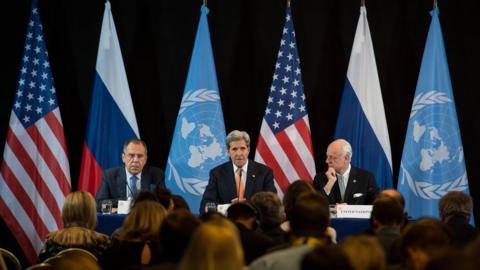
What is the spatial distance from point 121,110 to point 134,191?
1.35m

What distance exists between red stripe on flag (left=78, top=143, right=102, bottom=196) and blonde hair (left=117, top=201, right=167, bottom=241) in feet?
14.3

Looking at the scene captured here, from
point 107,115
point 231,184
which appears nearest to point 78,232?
point 231,184

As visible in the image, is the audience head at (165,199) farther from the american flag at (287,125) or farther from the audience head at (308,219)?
the american flag at (287,125)

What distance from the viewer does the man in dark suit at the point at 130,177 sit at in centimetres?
776

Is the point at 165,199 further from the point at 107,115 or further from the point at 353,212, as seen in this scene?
the point at 107,115

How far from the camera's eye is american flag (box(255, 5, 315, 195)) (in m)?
8.66

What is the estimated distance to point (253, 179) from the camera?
779 cm

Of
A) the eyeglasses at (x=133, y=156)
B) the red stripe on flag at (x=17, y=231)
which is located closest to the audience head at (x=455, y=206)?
the eyeglasses at (x=133, y=156)

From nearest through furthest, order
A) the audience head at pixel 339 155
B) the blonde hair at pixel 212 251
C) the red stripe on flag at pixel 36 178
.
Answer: the blonde hair at pixel 212 251 < the audience head at pixel 339 155 < the red stripe on flag at pixel 36 178

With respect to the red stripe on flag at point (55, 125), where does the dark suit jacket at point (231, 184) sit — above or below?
below

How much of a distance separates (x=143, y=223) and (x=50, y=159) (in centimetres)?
462

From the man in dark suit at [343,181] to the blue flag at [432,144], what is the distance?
1.00m

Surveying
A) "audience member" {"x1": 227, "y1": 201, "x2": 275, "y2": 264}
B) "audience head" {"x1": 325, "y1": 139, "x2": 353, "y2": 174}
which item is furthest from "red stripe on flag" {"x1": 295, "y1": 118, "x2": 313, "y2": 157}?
"audience member" {"x1": 227, "y1": 201, "x2": 275, "y2": 264}

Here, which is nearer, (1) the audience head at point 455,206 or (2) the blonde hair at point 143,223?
(2) the blonde hair at point 143,223
